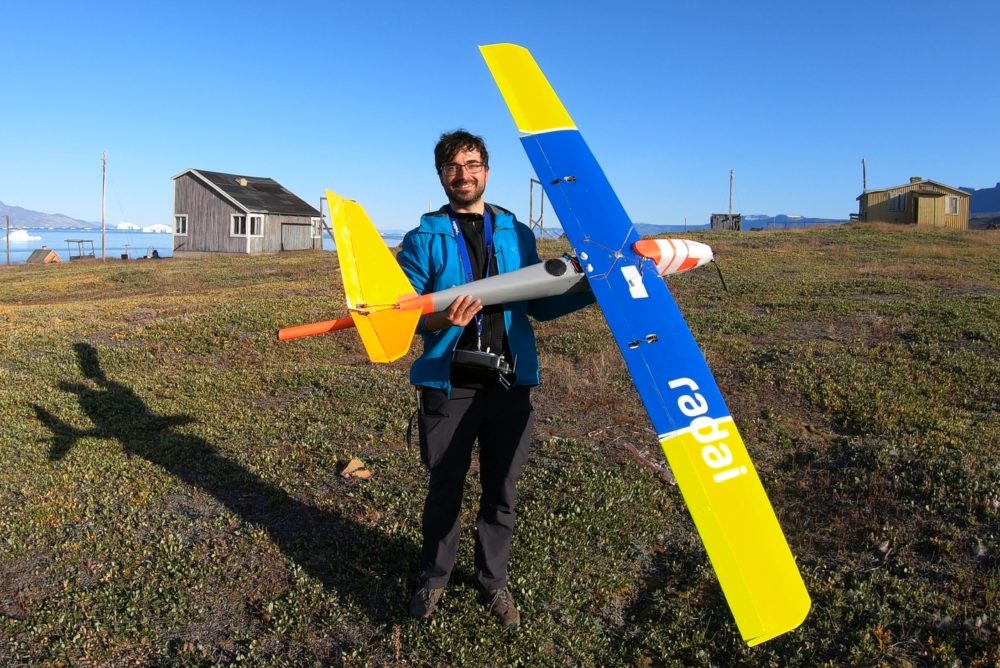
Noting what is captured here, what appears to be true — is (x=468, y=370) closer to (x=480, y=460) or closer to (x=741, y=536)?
(x=480, y=460)

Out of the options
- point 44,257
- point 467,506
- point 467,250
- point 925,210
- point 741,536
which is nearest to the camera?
point 741,536

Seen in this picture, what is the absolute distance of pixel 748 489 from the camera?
3389mm

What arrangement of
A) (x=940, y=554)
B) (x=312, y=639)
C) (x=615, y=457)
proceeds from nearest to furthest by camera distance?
(x=312, y=639)
(x=940, y=554)
(x=615, y=457)

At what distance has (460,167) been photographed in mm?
4309

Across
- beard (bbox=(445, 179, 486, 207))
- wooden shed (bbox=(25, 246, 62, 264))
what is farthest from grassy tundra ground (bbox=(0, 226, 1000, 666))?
wooden shed (bbox=(25, 246, 62, 264))

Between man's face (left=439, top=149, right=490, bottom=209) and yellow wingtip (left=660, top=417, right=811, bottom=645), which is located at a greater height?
man's face (left=439, top=149, right=490, bottom=209)

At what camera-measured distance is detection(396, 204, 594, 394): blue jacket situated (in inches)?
169

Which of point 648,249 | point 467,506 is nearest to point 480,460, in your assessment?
point 648,249

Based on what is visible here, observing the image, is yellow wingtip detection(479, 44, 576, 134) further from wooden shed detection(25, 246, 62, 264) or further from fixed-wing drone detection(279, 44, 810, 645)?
wooden shed detection(25, 246, 62, 264)

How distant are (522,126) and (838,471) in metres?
4.98

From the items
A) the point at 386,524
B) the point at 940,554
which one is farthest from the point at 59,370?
the point at 940,554

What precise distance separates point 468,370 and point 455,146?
4.90 ft

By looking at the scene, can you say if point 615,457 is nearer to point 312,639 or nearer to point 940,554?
point 940,554

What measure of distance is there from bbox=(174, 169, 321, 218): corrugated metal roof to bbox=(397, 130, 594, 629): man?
44368 millimetres
